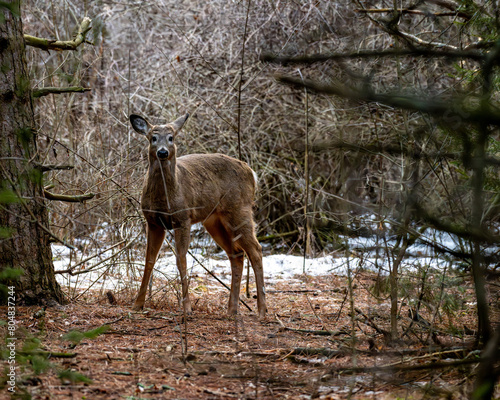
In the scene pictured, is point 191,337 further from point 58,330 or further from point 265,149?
point 265,149

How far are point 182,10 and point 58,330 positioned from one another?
903 centimetres

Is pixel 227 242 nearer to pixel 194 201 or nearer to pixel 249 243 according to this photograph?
pixel 249 243

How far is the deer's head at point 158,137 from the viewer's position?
6503 mm

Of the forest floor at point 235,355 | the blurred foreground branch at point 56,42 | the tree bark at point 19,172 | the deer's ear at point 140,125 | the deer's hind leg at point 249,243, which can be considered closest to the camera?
the forest floor at point 235,355

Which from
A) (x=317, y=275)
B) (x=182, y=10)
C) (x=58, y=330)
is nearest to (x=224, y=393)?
(x=58, y=330)

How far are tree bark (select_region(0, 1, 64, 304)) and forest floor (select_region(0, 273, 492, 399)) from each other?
0.30m

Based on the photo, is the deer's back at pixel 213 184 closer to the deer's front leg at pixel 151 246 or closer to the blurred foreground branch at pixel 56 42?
the deer's front leg at pixel 151 246

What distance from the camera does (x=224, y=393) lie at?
3549 mm

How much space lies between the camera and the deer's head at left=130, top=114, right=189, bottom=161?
21.3 feet

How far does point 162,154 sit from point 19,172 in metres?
1.68

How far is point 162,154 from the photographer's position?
646 cm

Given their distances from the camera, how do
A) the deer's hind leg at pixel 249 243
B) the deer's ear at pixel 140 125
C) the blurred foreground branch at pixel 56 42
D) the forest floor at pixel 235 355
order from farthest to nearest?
the deer's hind leg at pixel 249 243 → the deer's ear at pixel 140 125 → the blurred foreground branch at pixel 56 42 → the forest floor at pixel 235 355

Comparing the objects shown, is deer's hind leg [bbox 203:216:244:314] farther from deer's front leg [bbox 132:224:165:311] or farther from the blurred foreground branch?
the blurred foreground branch

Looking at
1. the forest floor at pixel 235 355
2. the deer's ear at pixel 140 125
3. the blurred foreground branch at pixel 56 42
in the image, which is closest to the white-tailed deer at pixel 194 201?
the deer's ear at pixel 140 125
